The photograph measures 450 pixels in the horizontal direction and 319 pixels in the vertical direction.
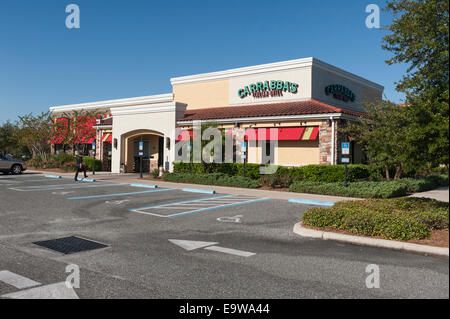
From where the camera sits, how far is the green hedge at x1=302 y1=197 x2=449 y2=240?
661cm

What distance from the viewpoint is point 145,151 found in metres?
29.6

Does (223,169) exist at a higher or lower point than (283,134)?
lower

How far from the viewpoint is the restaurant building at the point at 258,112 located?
20922 mm

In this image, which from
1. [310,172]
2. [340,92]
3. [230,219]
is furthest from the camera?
[340,92]

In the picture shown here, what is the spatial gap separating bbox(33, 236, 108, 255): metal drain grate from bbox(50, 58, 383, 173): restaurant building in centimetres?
1518

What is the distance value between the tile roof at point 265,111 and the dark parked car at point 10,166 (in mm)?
13434

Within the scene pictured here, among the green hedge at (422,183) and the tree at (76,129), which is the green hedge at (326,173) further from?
the tree at (76,129)

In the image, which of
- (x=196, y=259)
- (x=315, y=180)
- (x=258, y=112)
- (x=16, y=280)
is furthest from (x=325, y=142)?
(x=16, y=280)

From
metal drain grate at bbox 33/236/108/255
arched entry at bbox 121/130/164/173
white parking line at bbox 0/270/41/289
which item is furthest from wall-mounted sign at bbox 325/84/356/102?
white parking line at bbox 0/270/41/289

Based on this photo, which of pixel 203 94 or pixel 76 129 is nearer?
pixel 203 94

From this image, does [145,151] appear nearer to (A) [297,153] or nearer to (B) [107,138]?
(B) [107,138]

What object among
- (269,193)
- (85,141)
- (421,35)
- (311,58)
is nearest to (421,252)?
(421,35)

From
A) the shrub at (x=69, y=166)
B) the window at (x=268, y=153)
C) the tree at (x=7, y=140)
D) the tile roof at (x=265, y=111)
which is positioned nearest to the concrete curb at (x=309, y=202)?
the tile roof at (x=265, y=111)

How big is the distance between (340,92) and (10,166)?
2544 centimetres
